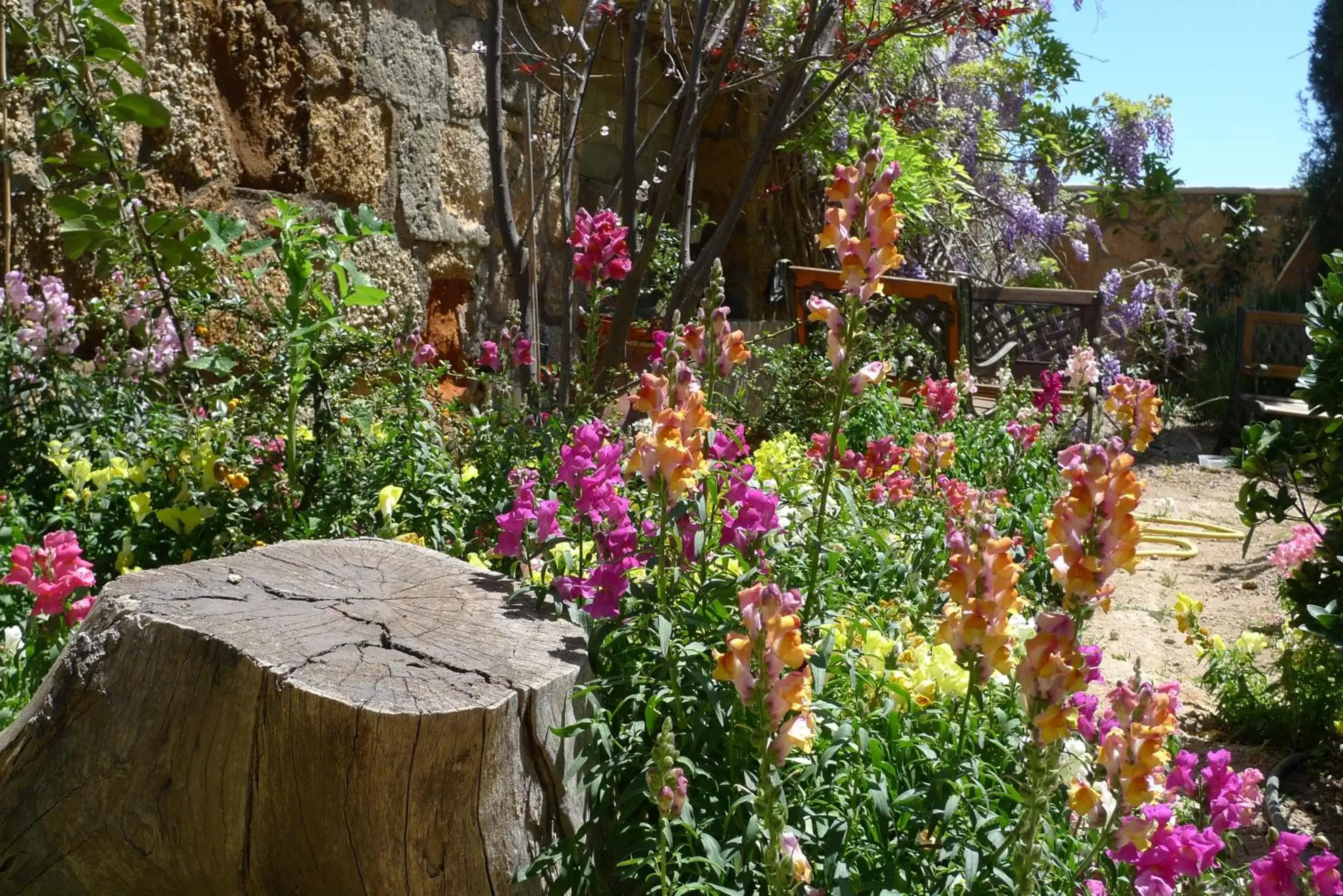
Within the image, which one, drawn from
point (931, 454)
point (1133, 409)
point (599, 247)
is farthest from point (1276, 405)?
point (599, 247)

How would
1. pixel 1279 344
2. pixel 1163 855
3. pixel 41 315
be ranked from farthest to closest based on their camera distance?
pixel 1279 344 → pixel 41 315 → pixel 1163 855

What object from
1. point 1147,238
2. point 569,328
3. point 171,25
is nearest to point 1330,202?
point 1147,238

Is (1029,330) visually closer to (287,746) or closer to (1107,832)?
(1107,832)

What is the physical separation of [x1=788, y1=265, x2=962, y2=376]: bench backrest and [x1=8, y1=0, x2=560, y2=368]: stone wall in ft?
5.63

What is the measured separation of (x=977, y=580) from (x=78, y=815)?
4.67ft

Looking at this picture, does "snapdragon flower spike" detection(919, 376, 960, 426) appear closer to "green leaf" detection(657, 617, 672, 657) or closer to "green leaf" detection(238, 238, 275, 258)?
"green leaf" detection(238, 238, 275, 258)

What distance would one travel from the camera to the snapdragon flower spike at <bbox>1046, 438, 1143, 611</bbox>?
140 cm

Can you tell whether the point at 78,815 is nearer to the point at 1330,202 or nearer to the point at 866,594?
the point at 866,594

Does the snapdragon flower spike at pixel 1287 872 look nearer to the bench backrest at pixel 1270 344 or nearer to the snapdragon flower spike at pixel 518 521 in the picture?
the snapdragon flower spike at pixel 518 521

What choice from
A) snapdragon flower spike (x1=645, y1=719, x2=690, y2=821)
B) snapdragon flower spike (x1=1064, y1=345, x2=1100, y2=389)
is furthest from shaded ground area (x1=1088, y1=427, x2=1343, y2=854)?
snapdragon flower spike (x1=645, y1=719, x2=690, y2=821)

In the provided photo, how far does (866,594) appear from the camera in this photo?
257cm

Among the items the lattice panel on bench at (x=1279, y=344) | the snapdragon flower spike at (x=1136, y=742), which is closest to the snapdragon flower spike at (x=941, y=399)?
the snapdragon flower spike at (x=1136, y=742)

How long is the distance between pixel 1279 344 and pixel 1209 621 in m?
5.32

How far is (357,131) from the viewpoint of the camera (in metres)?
3.45
